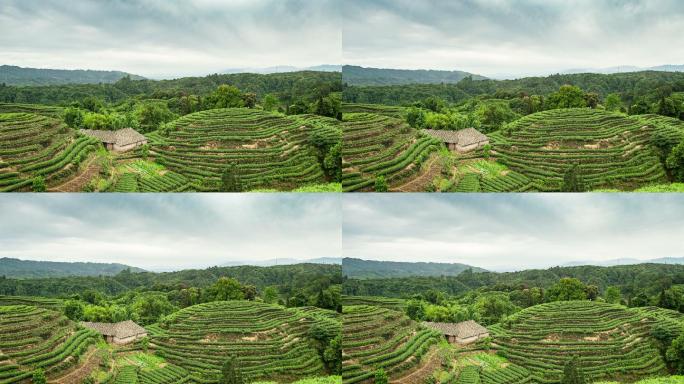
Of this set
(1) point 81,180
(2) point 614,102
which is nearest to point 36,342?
(1) point 81,180

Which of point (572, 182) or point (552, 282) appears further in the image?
point (552, 282)

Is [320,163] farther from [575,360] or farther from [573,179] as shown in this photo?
[575,360]

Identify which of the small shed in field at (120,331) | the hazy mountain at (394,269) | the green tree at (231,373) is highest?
the hazy mountain at (394,269)

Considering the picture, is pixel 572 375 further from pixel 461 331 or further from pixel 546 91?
pixel 546 91

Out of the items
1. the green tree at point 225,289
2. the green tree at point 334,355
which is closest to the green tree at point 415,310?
the green tree at point 334,355

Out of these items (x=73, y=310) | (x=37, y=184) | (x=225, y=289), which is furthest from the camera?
(x=225, y=289)

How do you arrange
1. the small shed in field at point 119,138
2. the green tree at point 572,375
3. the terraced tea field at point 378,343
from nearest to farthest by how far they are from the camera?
the small shed in field at point 119,138 < the terraced tea field at point 378,343 < the green tree at point 572,375

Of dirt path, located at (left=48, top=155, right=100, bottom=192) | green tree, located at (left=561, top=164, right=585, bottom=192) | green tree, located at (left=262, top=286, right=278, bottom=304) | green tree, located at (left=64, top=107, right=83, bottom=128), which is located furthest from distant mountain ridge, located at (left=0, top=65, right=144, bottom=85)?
green tree, located at (left=561, top=164, right=585, bottom=192)

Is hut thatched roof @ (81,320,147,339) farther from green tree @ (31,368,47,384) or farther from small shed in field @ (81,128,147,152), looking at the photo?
small shed in field @ (81,128,147,152)

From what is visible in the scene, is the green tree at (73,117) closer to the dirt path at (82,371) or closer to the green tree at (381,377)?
the dirt path at (82,371)
